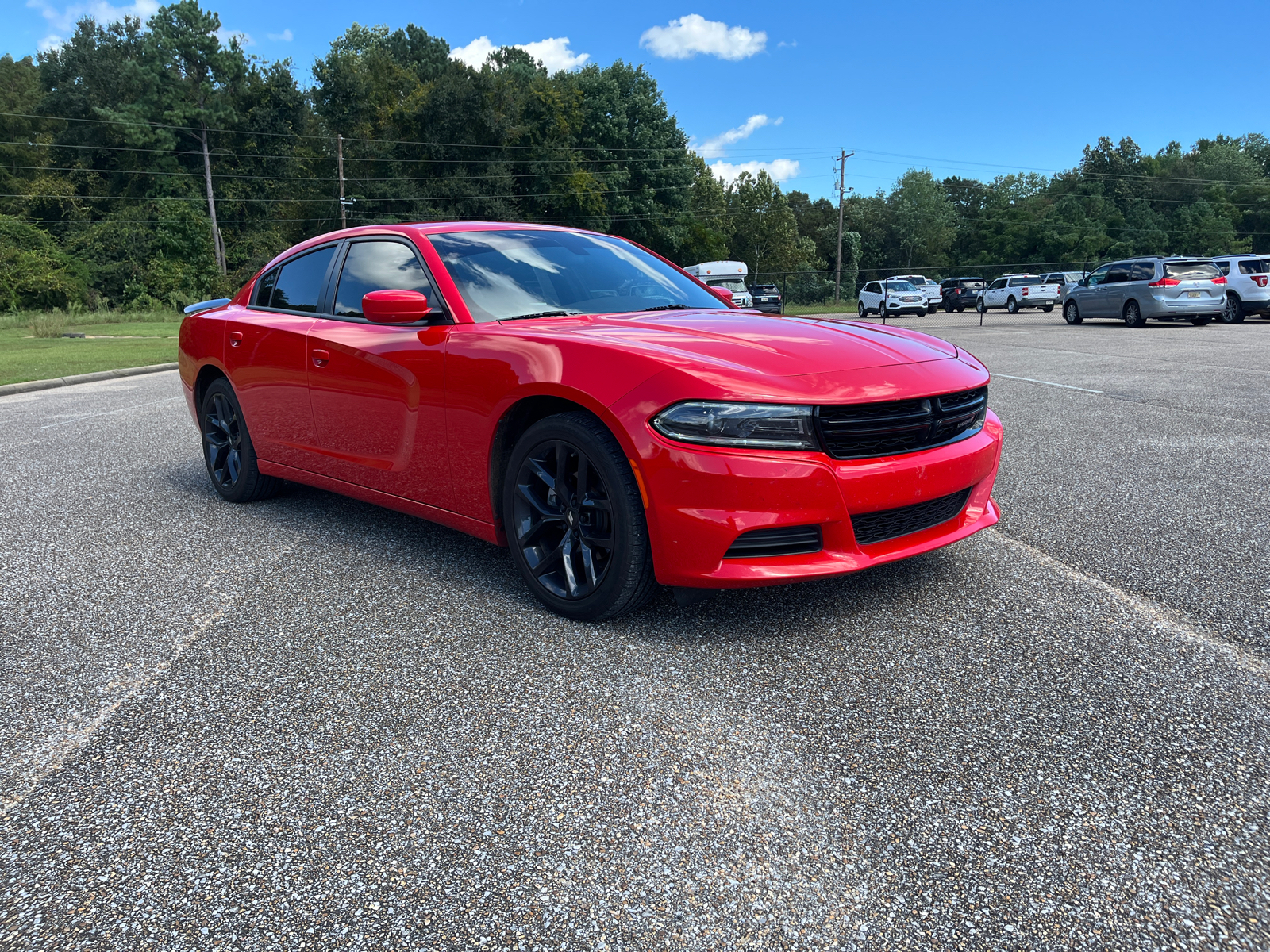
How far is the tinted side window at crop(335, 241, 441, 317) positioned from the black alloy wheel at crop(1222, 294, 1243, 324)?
24.5 metres

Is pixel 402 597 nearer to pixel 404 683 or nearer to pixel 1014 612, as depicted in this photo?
pixel 404 683

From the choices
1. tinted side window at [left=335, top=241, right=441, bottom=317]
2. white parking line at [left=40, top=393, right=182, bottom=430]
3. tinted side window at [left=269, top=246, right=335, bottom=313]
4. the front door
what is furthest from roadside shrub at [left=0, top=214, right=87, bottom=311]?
the front door

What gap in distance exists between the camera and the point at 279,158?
205 feet

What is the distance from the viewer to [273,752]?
2.52 meters

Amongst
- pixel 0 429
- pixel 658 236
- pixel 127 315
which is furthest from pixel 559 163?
pixel 0 429

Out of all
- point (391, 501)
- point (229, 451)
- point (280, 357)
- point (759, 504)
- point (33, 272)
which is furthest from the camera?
point (33, 272)

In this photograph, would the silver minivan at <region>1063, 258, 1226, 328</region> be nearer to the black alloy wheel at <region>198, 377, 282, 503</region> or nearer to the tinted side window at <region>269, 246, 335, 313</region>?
the tinted side window at <region>269, 246, 335, 313</region>

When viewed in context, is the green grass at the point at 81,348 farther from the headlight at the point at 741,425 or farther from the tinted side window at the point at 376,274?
the headlight at the point at 741,425

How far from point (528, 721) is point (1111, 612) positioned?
A: 223cm

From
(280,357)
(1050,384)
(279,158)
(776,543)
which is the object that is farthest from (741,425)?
(279,158)

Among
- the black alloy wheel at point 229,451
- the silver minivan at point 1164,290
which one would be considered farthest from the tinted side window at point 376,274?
the silver minivan at point 1164,290

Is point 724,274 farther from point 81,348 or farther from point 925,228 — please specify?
point 925,228

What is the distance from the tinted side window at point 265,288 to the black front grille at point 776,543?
137 inches

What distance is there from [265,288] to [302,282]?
0.51m
